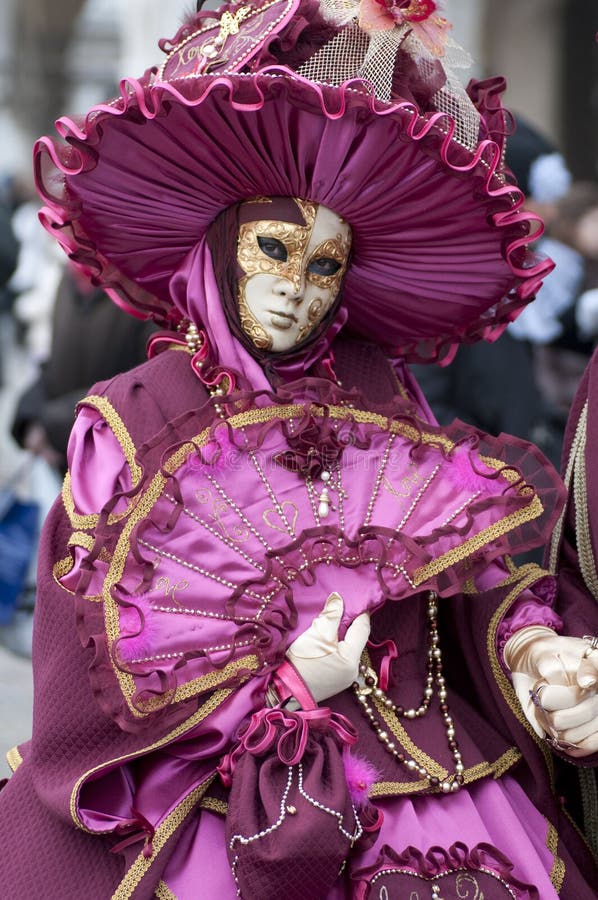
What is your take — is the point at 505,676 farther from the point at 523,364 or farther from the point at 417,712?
the point at 523,364

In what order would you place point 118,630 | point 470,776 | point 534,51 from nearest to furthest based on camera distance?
point 118,630 → point 470,776 → point 534,51

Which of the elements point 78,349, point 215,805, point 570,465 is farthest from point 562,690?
point 78,349

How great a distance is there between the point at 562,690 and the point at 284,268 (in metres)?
0.87

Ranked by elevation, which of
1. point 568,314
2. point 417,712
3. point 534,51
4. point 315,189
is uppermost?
point 315,189

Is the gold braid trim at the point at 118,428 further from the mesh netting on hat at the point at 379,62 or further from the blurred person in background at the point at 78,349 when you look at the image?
the blurred person in background at the point at 78,349

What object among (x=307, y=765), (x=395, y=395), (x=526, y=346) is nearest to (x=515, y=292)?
(x=395, y=395)

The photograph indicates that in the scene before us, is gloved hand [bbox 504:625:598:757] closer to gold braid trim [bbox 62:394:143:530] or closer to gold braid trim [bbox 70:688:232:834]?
gold braid trim [bbox 70:688:232:834]

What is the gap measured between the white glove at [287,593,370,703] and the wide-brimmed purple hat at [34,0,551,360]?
2.42 ft

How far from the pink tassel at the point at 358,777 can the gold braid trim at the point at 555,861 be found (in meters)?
0.36

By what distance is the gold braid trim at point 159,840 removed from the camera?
2.25 meters

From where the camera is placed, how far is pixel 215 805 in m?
2.33

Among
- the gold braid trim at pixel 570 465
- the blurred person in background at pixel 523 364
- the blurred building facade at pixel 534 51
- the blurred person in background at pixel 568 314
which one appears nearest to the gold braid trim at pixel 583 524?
the gold braid trim at pixel 570 465

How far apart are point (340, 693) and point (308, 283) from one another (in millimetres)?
726

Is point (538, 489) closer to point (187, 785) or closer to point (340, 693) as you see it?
point (340, 693)
